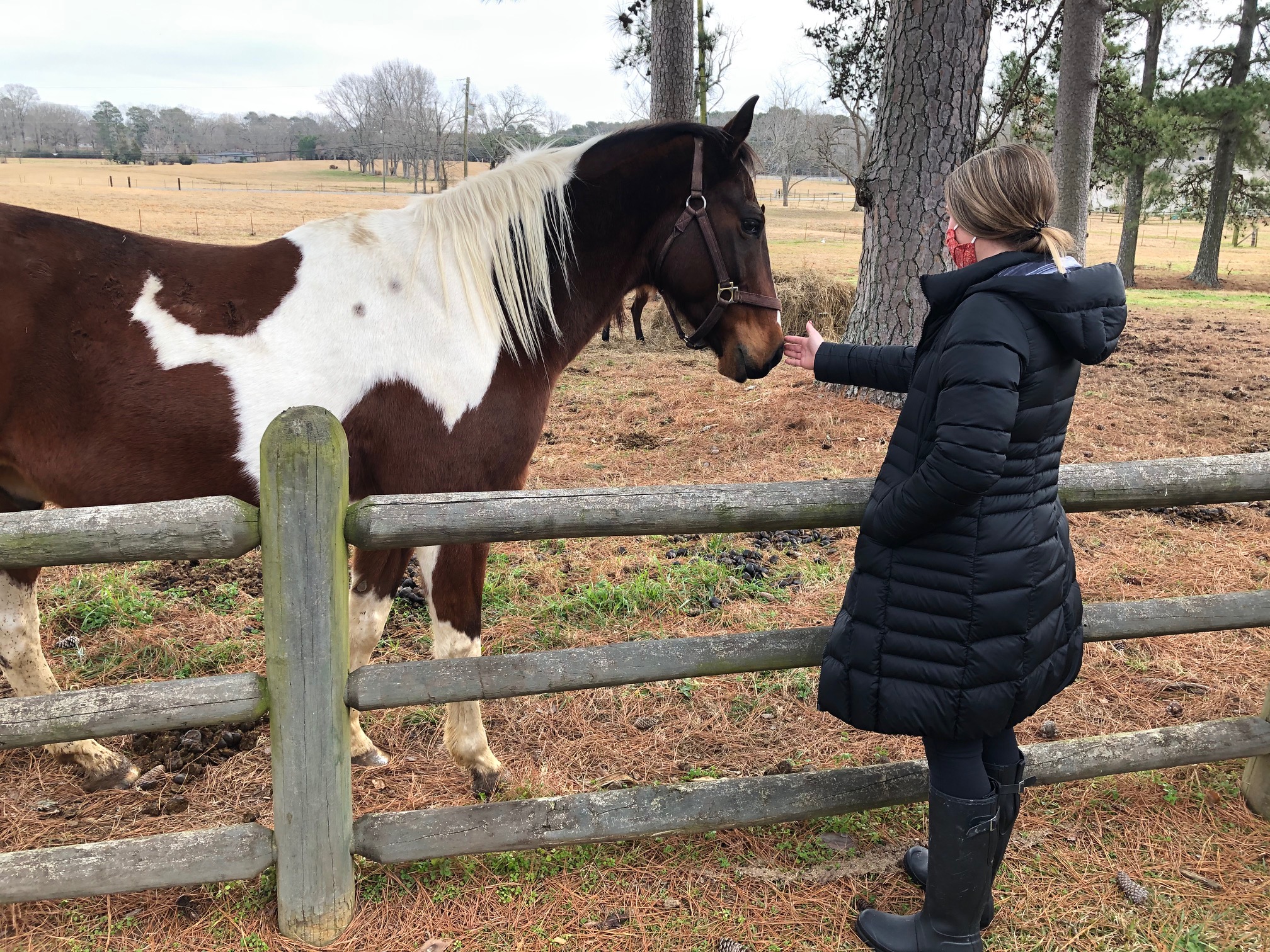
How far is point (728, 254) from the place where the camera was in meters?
3.20

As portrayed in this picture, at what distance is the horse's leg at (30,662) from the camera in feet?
9.99

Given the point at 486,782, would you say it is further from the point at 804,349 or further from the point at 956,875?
the point at 804,349

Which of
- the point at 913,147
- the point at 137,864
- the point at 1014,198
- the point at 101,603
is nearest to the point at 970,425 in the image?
the point at 1014,198

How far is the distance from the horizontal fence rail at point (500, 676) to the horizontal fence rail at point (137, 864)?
0.33 meters

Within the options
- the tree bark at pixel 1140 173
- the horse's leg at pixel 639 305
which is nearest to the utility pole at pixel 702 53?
the horse's leg at pixel 639 305

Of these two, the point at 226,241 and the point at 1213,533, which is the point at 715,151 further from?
the point at 226,241

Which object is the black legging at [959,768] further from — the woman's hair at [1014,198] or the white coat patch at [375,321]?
the white coat patch at [375,321]

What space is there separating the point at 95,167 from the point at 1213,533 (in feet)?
251

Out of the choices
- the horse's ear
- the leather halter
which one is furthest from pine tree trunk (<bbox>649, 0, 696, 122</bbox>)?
the leather halter

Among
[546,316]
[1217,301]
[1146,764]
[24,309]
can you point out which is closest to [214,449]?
[24,309]

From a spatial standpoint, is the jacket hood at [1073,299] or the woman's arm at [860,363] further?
the woman's arm at [860,363]

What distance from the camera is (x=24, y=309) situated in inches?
102

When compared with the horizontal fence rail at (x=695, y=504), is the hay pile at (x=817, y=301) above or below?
above

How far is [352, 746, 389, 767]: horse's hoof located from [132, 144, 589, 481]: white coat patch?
1215mm
